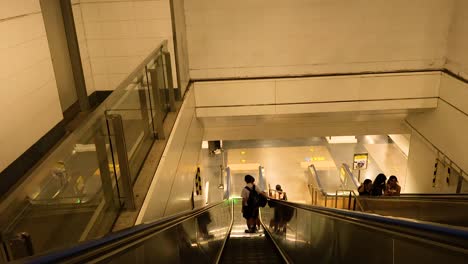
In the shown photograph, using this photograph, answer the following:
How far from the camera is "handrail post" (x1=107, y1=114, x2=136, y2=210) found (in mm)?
2844

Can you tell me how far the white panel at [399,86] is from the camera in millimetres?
7375

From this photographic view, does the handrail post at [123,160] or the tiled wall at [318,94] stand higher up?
the handrail post at [123,160]

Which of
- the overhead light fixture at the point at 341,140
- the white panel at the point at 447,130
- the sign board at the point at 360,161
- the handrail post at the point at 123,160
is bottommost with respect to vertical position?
the overhead light fixture at the point at 341,140

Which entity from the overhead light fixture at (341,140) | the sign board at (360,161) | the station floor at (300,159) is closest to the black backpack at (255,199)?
the station floor at (300,159)

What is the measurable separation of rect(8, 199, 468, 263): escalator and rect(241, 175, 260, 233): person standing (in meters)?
1.22

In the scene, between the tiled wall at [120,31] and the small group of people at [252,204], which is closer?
the tiled wall at [120,31]

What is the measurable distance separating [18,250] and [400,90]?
24.4 ft

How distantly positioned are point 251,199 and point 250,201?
0.15 ft

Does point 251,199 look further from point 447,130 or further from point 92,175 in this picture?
point 92,175

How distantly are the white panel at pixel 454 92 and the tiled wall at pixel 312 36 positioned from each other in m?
0.45

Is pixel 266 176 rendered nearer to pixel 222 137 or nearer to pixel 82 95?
pixel 222 137

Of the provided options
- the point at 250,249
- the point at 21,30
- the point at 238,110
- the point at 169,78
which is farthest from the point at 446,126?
the point at 21,30

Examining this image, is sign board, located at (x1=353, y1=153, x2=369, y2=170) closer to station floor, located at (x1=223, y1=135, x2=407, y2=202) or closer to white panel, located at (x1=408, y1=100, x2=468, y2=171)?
station floor, located at (x1=223, y1=135, x2=407, y2=202)

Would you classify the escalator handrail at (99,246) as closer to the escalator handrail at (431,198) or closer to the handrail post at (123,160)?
the handrail post at (123,160)
